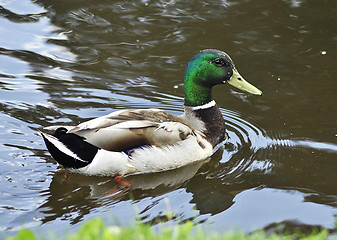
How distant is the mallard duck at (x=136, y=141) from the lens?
672 cm

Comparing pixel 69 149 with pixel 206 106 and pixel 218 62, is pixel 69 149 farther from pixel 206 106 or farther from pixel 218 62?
pixel 218 62

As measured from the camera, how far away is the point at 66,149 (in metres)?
6.67

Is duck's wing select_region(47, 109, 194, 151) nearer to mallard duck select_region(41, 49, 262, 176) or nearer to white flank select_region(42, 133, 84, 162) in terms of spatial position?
mallard duck select_region(41, 49, 262, 176)

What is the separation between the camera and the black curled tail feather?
6.63 metres

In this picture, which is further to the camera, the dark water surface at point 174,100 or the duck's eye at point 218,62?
the duck's eye at point 218,62

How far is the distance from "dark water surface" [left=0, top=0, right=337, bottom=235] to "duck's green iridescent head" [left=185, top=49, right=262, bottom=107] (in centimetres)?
61

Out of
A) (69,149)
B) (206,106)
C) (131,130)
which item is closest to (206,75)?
(206,106)

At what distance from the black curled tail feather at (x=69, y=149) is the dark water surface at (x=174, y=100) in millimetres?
218

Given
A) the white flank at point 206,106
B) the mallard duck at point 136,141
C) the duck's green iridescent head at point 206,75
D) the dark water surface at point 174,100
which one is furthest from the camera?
the white flank at point 206,106

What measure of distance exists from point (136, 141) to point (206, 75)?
51.8 inches

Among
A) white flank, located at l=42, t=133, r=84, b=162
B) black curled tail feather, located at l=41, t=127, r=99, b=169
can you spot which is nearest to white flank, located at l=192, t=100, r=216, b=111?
black curled tail feather, located at l=41, t=127, r=99, b=169

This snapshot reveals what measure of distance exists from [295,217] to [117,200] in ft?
5.57

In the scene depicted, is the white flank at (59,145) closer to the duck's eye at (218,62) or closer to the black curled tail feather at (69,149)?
the black curled tail feather at (69,149)

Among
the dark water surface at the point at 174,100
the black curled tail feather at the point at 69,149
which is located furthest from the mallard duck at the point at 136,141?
the dark water surface at the point at 174,100
